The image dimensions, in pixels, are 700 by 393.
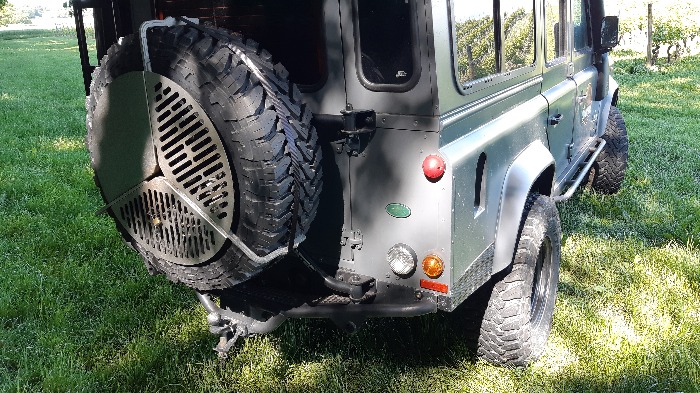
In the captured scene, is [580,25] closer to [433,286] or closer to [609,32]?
[609,32]

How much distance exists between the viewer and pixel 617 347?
331 centimetres

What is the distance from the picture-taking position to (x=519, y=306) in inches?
123

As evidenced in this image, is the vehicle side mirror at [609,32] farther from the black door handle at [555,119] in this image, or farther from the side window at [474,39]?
the side window at [474,39]

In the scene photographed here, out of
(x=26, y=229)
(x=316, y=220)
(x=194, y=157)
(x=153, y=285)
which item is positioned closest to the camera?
(x=194, y=157)

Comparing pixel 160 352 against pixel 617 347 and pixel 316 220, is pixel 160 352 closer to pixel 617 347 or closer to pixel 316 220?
pixel 316 220

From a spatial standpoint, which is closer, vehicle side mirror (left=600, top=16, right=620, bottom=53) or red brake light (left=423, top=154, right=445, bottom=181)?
red brake light (left=423, top=154, right=445, bottom=181)

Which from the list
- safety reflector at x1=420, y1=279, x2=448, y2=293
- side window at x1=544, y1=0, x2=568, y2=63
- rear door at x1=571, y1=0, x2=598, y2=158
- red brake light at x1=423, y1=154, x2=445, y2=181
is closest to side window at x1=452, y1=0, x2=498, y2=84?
red brake light at x1=423, y1=154, x2=445, y2=181

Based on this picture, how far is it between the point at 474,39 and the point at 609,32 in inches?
104

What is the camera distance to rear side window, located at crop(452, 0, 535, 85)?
2.65 metres

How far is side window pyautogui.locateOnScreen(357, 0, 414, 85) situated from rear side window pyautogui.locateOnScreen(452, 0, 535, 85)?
0.23 m

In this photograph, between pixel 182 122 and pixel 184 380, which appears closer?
pixel 182 122

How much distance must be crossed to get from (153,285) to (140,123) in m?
1.86

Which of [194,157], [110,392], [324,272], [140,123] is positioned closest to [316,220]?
[324,272]

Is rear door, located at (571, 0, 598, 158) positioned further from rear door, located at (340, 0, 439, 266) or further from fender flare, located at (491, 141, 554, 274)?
rear door, located at (340, 0, 439, 266)
